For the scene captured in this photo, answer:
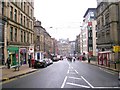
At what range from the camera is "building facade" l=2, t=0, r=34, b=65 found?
125ft

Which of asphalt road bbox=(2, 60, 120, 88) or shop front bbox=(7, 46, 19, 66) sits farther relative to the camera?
shop front bbox=(7, 46, 19, 66)

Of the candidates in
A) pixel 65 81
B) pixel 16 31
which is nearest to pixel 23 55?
pixel 16 31

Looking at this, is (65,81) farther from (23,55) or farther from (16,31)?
(23,55)

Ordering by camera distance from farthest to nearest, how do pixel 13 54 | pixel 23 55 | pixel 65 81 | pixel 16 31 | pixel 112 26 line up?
pixel 112 26
pixel 23 55
pixel 16 31
pixel 13 54
pixel 65 81

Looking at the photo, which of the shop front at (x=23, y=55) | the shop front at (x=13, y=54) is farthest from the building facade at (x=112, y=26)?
the shop front at (x=13, y=54)

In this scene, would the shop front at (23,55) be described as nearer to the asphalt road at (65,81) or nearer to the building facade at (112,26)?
the building facade at (112,26)

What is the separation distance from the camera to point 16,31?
151 ft

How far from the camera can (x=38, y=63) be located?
46.1m

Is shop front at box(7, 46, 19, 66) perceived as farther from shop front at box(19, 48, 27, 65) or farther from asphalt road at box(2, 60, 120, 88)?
asphalt road at box(2, 60, 120, 88)

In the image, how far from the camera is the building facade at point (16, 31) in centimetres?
3825

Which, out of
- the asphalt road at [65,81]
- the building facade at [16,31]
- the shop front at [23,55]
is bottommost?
the asphalt road at [65,81]

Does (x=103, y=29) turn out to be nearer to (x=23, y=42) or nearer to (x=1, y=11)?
(x=23, y=42)

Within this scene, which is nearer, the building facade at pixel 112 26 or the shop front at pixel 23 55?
the shop front at pixel 23 55

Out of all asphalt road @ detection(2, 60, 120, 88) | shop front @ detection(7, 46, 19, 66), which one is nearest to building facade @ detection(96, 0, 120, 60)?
shop front @ detection(7, 46, 19, 66)
